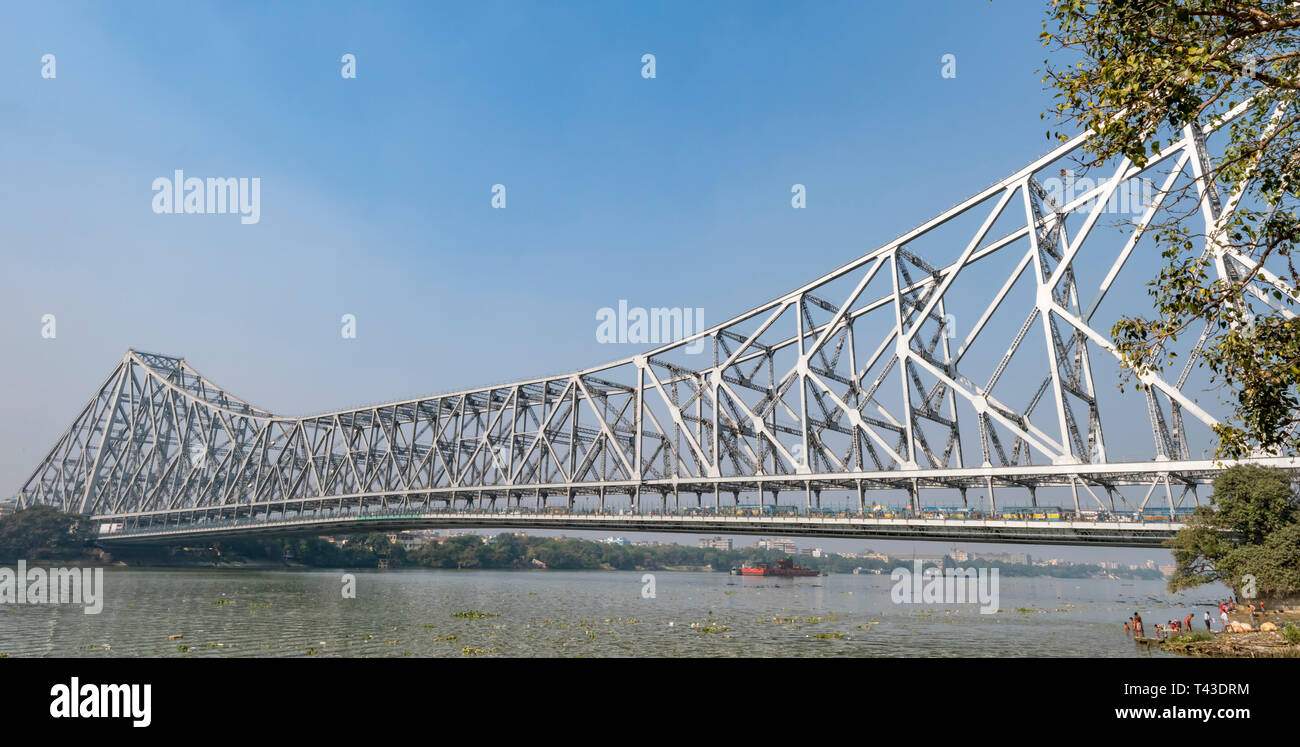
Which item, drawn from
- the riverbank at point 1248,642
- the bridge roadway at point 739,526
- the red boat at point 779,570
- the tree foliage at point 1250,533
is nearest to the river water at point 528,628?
the riverbank at point 1248,642

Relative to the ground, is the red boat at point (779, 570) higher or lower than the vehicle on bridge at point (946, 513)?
lower

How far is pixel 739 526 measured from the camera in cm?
6469

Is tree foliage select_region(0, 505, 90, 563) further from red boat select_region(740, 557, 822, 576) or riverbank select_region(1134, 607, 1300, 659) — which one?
riverbank select_region(1134, 607, 1300, 659)

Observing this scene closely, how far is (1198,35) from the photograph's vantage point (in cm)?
1284

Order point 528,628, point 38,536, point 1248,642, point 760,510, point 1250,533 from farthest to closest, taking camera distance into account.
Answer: point 38,536 → point 760,510 → point 528,628 → point 1250,533 → point 1248,642

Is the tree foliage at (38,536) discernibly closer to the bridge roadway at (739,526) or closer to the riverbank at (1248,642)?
the bridge roadway at (739,526)

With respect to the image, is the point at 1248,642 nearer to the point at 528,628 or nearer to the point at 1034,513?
the point at 1034,513

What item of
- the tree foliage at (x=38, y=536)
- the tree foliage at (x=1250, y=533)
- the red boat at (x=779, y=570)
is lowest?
the red boat at (x=779, y=570)

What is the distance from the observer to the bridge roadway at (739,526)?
44531mm

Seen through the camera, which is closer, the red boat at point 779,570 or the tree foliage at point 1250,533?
the tree foliage at point 1250,533

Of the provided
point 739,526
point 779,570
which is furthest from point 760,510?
point 779,570

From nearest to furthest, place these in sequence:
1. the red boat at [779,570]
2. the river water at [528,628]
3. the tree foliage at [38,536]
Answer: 1. the river water at [528,628]
2. the tree foliage at [38,536]
3. the red boat at [779,570]
